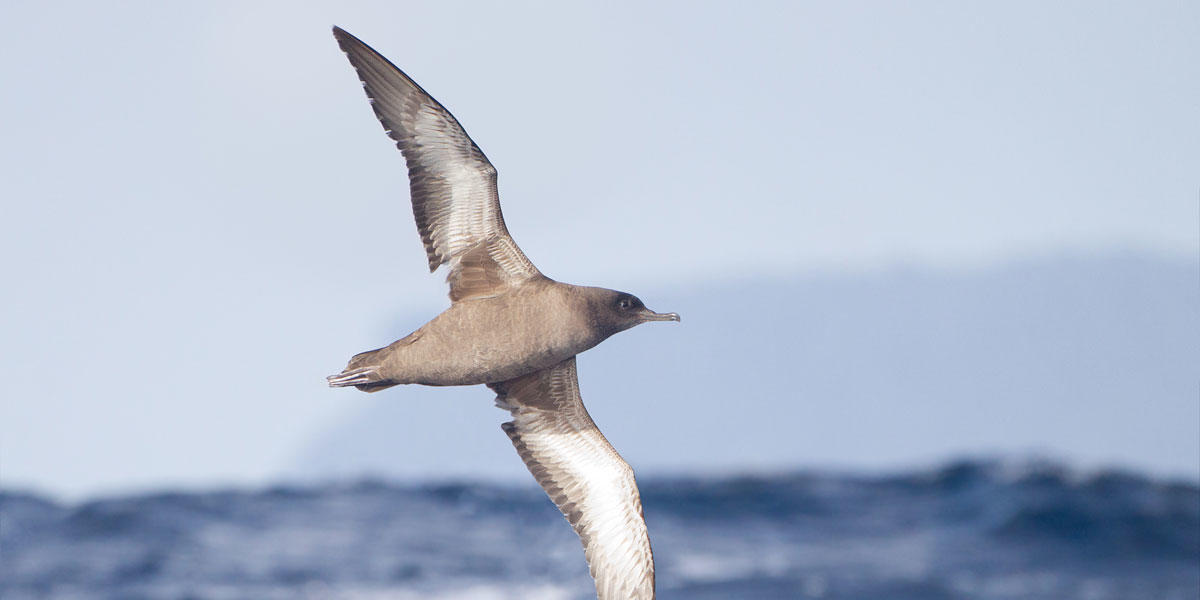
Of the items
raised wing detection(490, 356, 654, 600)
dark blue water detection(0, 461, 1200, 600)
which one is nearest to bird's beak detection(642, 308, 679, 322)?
raised wing detection(490, 356, 654, 600)

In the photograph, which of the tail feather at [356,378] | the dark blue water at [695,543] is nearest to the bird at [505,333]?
the tail feather at [356,378]

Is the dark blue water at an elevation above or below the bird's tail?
below

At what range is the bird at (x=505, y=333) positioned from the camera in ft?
30.5

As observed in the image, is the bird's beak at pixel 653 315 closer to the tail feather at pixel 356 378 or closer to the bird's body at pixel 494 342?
the bird's body at pixel 494 342

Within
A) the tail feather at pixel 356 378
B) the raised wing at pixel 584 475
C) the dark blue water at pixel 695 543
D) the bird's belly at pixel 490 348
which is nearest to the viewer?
the bird's belly at pixel 490 348

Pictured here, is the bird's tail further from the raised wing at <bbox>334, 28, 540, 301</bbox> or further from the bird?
the raised wing at <bbox>334, 28, 540, 301</bbox>

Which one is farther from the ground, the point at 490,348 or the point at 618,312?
the point at 618,312

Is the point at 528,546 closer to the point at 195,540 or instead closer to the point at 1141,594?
the point at 195,540

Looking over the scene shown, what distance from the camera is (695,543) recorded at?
48281 millimetres

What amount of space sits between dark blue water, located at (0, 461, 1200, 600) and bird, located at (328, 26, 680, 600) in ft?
111

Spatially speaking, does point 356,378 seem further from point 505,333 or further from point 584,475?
point 584,475

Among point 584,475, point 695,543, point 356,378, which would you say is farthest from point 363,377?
point 695,543

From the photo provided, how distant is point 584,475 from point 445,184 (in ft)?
8.88

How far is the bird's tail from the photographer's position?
30.8ft
